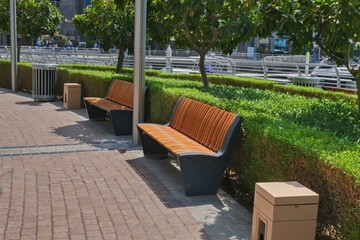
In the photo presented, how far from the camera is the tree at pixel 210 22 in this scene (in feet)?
26.6

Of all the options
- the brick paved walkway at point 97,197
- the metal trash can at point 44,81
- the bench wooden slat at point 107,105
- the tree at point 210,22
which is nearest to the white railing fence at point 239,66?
the tree at point 210,22

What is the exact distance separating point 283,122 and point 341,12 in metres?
1.34

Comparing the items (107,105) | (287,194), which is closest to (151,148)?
(107,105)

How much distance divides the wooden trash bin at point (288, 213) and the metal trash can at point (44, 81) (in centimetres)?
1057

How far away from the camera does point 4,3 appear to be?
17.9 meters

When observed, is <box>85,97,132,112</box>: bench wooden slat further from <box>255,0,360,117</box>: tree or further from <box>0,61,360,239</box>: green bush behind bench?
<box>255,0,360,117</box>: tree

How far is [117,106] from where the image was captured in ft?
30.2

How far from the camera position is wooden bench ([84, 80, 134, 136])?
871 cm

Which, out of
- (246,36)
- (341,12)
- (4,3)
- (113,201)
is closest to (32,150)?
(113,201)

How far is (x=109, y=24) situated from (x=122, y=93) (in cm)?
284

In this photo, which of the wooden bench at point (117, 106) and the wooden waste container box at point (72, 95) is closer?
the wooden bench at point (117, 106)

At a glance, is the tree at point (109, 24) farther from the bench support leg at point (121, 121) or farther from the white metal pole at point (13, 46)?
the white metal pole at point (13, 46)

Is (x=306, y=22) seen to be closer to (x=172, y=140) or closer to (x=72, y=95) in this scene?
(x=172, y=140)

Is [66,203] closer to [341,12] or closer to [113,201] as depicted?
[113,201]
